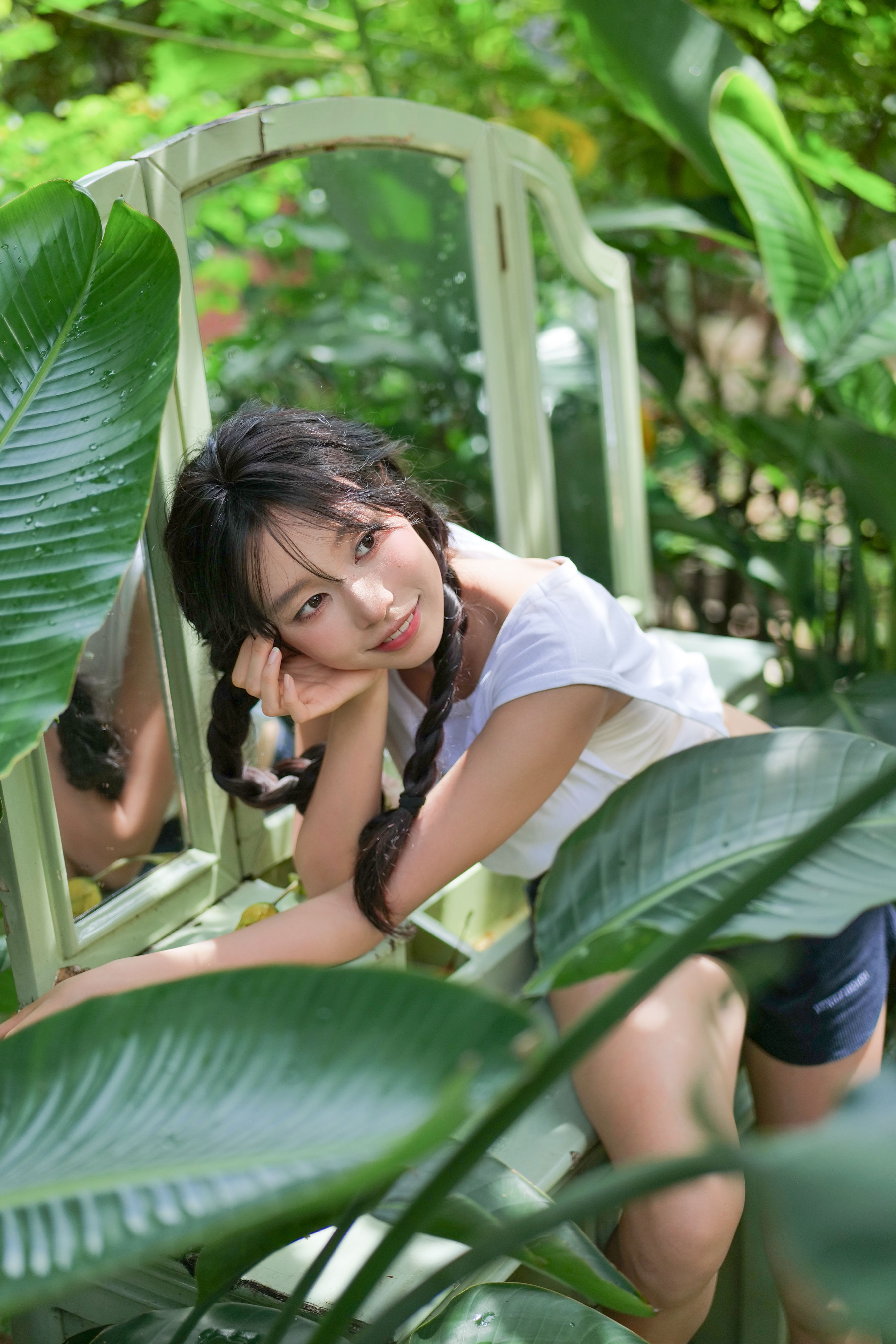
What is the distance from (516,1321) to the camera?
0.74 metres

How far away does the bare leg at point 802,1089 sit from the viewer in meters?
1.10

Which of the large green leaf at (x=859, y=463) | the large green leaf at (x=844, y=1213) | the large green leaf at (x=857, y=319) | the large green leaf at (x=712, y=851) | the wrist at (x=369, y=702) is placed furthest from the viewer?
the large green leaf at (x=859, y=463)

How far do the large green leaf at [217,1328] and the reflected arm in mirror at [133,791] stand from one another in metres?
0.34

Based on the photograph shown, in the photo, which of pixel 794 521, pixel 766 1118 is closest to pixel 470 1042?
pixel 766 1118

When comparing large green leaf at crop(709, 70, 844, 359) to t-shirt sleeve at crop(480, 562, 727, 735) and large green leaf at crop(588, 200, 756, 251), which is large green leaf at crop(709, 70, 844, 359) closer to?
large green leaf at crop(588, 200, 756, 251)

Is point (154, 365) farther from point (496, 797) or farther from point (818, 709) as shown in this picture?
point (818, 709)

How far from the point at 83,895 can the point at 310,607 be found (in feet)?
1.05

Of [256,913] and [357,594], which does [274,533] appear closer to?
[357,594]

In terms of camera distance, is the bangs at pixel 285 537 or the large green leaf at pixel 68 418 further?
the bangs at pixel 285 537

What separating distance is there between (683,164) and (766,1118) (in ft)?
6.31

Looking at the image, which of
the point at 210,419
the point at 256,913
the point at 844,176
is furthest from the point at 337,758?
the point at 844,176

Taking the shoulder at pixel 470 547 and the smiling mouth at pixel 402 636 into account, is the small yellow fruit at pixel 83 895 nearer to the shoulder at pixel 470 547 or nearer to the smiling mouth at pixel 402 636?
the smiling mouth at pixel 402 636

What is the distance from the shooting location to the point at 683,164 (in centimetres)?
230

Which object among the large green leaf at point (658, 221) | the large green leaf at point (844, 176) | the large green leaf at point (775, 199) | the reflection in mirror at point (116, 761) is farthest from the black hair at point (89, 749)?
the large green leaf at point (844, 176)
